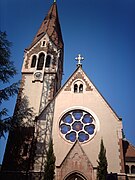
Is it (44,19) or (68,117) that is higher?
(44,19)

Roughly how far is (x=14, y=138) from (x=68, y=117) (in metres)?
5.54

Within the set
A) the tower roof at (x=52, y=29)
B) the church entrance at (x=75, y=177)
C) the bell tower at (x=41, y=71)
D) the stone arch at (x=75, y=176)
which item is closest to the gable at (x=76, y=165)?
the stone arch at (x=75, y=176)

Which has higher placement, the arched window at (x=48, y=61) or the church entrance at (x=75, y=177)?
the arched window at (x=48, y=61)

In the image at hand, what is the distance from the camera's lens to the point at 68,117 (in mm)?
21141

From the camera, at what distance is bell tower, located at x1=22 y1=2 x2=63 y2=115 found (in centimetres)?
2375

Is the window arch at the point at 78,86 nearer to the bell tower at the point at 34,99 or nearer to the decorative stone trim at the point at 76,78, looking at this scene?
the decorative stone trim at the point at 76,78

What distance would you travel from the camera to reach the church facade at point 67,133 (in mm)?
17297

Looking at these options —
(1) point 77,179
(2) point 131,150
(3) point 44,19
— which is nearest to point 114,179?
(1) point 77,179

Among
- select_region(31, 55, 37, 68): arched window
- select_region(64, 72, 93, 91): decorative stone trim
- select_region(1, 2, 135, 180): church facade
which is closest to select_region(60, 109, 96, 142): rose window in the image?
select_region(1, 2, 135, 180): church facade

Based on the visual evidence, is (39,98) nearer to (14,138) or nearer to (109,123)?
(14,138)

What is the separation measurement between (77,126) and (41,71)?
28.8ft

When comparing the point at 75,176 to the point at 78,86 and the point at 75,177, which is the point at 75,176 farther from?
the point at 78,86

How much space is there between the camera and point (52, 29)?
110 feet

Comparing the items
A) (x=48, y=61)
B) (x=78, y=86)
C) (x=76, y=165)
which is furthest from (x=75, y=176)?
(x=48, y=61)
